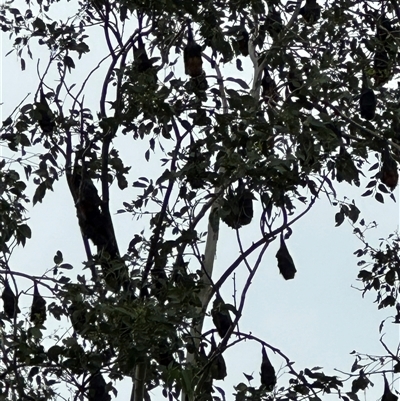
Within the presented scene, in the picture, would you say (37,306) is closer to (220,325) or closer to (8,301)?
(8,301)

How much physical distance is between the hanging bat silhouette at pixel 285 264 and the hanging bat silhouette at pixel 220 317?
417mm

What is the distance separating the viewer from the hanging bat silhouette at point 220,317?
4.20 meters

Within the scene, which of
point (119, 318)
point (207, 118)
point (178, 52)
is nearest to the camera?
point (119, 318)

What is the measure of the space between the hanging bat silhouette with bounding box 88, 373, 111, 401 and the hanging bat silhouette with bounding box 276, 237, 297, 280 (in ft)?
3.03

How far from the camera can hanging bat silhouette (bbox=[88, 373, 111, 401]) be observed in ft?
13.6

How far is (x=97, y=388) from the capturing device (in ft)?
13.6

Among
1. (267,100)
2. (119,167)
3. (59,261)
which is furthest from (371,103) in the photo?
(59,261)

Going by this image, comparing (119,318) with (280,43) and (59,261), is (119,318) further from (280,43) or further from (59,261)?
(280,43)

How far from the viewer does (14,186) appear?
13.8 ft

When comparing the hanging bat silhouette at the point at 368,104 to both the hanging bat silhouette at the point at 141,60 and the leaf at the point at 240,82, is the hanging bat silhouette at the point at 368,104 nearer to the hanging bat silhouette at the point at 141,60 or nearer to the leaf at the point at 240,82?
the leaf at the point at 240,82

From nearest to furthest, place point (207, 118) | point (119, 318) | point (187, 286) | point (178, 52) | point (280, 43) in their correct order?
point (119, 318)
point (187, 286)
point (207, 118)
point (280, 43)
point (178, 52)

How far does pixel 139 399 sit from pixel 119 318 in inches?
25.4

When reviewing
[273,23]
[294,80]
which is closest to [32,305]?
[294,80]

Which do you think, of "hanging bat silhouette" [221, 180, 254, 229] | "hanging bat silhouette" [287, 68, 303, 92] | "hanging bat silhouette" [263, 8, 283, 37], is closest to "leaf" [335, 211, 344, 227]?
"hanging bat silhouette" [221, 180, 254, 229]
